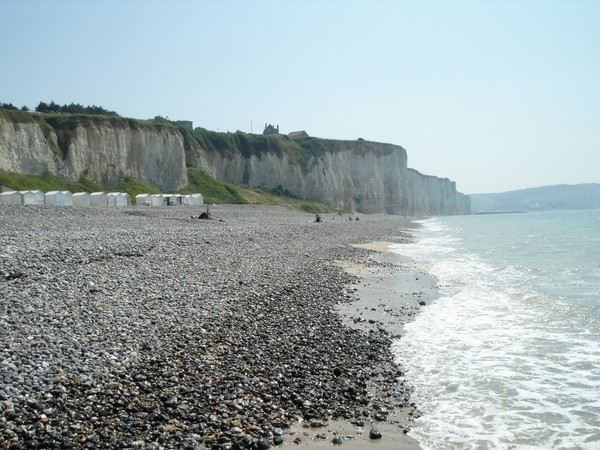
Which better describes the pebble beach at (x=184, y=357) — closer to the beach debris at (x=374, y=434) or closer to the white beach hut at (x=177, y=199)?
the beach debris at (x=374, y=434)

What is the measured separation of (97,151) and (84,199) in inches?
607

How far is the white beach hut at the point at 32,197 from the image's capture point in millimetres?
36094

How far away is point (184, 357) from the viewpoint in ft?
23.1

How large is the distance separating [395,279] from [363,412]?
11098 mm

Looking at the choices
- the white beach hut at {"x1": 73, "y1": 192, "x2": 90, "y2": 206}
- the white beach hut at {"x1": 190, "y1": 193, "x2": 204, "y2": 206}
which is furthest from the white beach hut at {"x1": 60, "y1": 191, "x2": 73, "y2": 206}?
the white beach hut at {"x1": 190, "y1": 193, "x2": 204, "y2": 206}

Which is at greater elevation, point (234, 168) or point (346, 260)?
point (234, 168)

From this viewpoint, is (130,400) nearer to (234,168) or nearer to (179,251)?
(179,251)

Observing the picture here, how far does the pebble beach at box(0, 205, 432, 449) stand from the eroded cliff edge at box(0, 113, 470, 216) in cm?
4119

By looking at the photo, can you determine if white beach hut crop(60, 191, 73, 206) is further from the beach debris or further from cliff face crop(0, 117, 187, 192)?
the beach debris

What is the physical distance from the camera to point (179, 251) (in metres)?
15.4

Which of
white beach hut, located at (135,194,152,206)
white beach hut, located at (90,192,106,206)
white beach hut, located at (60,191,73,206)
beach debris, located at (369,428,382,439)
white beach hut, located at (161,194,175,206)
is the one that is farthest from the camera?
white beach hut, located at (161,194,175,206)

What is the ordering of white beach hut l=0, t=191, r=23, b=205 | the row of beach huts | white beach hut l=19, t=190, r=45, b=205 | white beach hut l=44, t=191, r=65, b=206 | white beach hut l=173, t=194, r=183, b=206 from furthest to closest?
white beach hut l=173, t=194, r=183, b=206, white beach hut l=44, t=191, r=65, b=206, white beach hut l=19, t=190, r=45, b=205, the row of beach huts, white beach hut l=0, t=191, r=23, b=205

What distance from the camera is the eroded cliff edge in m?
50.6

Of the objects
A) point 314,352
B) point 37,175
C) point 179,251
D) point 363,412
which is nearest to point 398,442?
point 363,412
